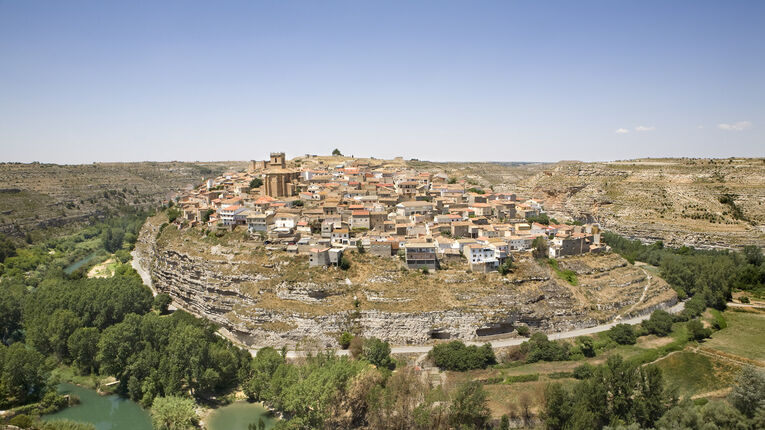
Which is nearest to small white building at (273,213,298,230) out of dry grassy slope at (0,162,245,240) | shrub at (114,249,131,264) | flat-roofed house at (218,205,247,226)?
flat-roofed house at (218,205,247,226)

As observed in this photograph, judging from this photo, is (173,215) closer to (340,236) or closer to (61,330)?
(61,330)

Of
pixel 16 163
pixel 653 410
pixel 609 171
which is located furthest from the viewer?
pixel 16 163

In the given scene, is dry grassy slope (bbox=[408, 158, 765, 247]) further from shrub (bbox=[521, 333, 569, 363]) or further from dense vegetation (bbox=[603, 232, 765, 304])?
shrub (bbox=[521, 333, 569, 363])

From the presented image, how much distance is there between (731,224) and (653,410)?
52425 mm

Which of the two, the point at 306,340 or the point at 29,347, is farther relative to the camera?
the point at 29,347

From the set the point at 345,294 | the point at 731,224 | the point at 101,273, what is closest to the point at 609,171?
the point at 731,224

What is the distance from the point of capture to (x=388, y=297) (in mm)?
35875

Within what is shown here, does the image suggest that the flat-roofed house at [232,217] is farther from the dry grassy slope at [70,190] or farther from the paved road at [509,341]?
the dry grassy slope at [70,190]

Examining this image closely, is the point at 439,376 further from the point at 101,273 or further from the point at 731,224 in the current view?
the point at 731,224

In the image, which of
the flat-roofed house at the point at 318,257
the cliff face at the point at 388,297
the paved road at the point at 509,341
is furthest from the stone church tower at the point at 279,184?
the paved road at the point at 509,341

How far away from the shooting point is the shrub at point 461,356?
100 feet

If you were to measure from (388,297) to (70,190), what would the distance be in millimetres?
87135

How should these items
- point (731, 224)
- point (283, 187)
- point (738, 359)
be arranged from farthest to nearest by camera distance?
1. point (731, 224)
2. point (283, 187)
3. point (738, 359)

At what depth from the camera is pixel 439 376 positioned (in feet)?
98.1
